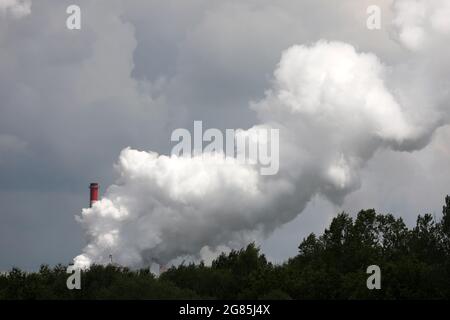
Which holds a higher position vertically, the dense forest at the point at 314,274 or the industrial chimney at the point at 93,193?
the industrial chimney at the point at 93,193

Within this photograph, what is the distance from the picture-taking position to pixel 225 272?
131m

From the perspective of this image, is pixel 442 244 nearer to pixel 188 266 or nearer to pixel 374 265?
pixel 374 265

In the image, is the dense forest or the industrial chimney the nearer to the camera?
the dense forest

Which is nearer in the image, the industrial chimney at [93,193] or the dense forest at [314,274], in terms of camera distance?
the dense forest at [314,274]

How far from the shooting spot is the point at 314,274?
115375mm

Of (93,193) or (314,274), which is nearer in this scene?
(314,274)

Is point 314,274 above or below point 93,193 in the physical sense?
below

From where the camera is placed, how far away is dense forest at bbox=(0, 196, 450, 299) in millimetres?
108875

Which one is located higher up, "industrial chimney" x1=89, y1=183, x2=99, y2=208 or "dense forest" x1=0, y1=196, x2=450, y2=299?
"industrial chimney" x1=89, y1=183, x2=99, y2=208

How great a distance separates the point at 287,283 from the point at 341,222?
2822 centimetres

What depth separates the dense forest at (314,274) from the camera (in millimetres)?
108875
